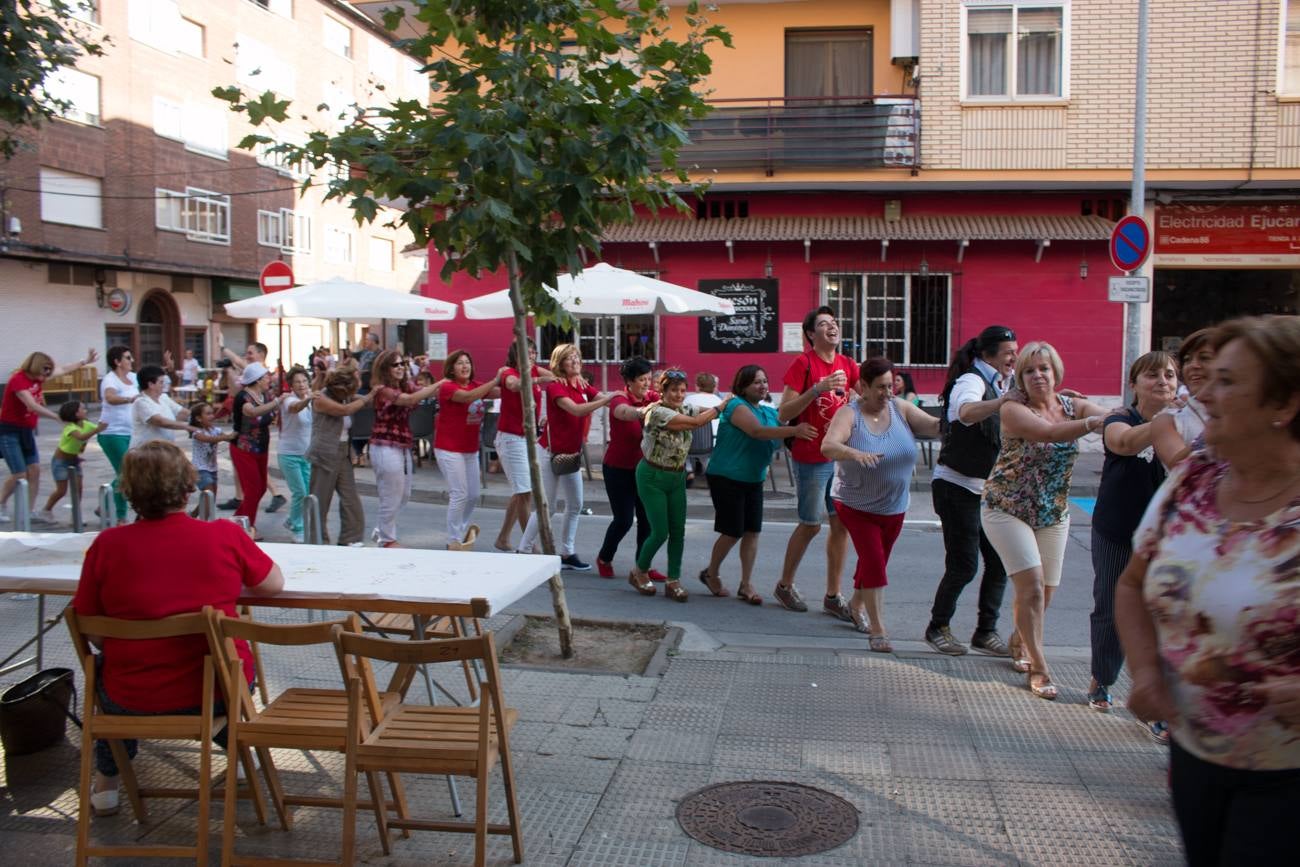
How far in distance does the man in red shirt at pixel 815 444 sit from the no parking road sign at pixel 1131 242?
20.1 feet

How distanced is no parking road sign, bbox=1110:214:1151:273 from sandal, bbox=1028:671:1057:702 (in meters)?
7.93

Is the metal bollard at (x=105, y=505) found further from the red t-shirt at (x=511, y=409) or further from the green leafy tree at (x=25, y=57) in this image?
the green leafy tree at (x=25, y=57)

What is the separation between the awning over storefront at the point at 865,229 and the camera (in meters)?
17.1

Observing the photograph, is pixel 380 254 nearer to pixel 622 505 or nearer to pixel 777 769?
pixel 622 505

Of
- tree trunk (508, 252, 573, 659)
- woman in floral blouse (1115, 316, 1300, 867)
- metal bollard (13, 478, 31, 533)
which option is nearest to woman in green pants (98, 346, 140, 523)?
metal bollard (13, 478, 31, 533)

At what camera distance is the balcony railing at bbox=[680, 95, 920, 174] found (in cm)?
1711

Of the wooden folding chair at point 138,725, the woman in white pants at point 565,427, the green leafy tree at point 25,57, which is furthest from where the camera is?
the green leafy tree at point 25,57

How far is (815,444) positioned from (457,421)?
10.4 feet

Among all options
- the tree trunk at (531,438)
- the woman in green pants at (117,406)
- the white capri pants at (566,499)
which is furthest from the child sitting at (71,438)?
the tree trunk at (531,438)

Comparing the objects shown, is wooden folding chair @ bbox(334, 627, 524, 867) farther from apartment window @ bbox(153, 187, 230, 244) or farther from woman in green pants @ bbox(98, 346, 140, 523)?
apartment window @ bbox(153, 187, 230, 244)

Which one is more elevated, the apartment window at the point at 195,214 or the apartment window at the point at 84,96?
the apartment window at the point at 84,96

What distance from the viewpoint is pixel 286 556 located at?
4.85 m

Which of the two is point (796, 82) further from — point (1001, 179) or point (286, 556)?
point (286, 556)

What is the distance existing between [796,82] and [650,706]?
50.3 feet
